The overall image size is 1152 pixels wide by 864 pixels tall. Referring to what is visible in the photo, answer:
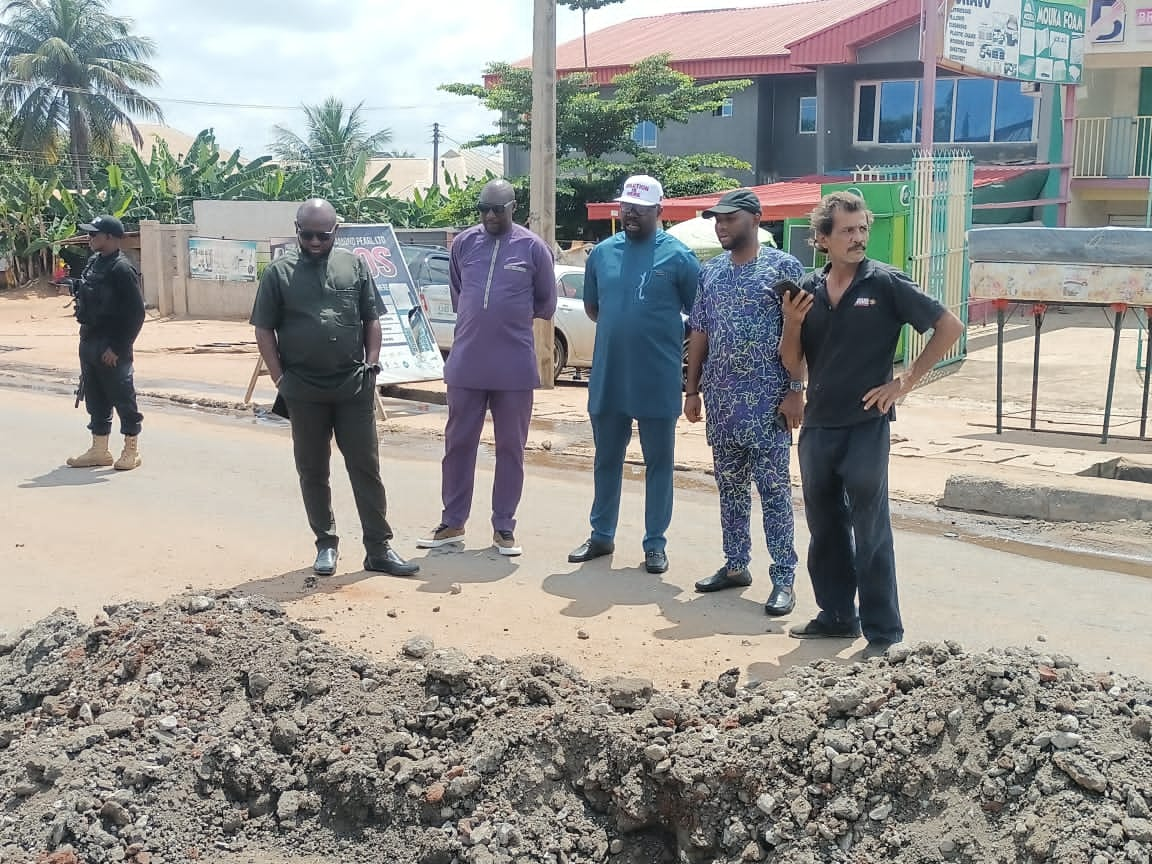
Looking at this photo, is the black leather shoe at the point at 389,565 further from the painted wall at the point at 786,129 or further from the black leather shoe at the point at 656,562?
the painted wall at the point at 786,129

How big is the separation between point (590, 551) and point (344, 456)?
139 cm

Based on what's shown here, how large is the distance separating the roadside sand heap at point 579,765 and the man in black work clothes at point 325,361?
1852mm

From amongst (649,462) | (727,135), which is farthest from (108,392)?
(727,135)

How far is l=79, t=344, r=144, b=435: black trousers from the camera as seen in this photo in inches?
369

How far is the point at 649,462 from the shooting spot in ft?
21.4

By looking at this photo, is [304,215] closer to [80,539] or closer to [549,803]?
[80,539]

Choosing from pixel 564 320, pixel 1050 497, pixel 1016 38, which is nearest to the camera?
pixel 1050 497

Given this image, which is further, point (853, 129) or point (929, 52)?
point (853, 129)

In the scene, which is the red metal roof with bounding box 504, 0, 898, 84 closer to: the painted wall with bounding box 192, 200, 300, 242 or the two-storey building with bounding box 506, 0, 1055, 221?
the two-storey building with bounding box 506, 0, 1055, 221

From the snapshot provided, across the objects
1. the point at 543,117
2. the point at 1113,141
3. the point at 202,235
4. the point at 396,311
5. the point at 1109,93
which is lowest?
the point at 396,311

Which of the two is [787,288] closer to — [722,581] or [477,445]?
[722,581]

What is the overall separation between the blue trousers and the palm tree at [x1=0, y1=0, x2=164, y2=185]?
43.6m

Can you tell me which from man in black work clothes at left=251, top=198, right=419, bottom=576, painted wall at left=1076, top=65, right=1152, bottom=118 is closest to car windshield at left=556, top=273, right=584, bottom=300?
man in black work clothes at left=251, top=198, right=419, bottom=576

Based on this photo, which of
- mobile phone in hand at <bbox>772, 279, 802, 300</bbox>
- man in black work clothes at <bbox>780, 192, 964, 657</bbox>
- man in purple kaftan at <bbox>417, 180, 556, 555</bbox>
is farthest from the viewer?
man in purple kaftan at <bbox>417, 180, 556, 555</bbox>
